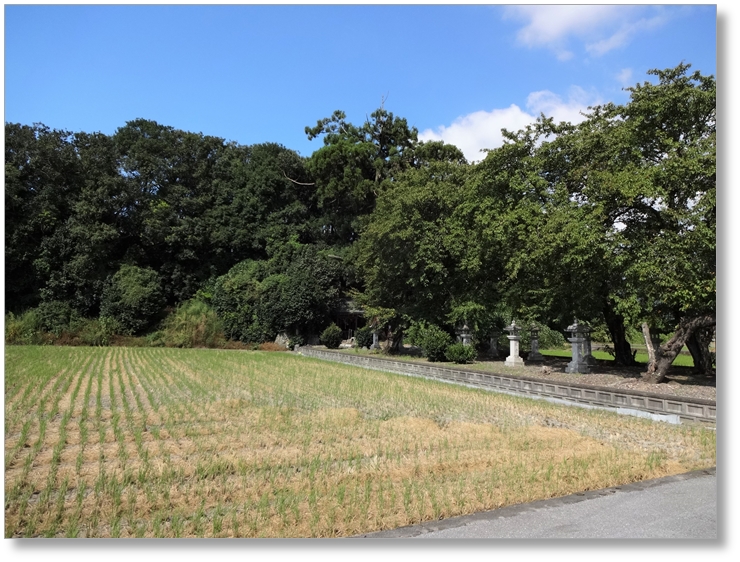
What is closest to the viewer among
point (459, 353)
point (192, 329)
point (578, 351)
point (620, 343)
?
point (578, 351)

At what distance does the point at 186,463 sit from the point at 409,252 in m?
19.7

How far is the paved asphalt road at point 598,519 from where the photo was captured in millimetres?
4500

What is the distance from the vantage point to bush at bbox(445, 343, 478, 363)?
2219 cm

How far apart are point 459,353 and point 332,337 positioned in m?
13.6

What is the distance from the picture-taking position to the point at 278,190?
1667 inches

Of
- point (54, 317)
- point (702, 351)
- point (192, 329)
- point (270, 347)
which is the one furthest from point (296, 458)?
point (54, 317)

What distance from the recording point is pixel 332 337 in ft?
113

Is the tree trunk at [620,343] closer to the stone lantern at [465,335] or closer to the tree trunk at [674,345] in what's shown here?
the stone lantern at [465,335]

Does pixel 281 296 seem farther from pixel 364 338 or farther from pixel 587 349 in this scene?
pixel 587 349

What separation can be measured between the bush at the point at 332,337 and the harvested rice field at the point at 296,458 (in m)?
20.7

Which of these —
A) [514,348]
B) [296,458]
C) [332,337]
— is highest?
[514,348]

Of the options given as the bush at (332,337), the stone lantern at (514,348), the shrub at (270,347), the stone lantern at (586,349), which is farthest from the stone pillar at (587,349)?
the shrub at (270,347)

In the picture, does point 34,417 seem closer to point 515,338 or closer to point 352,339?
point 515,338

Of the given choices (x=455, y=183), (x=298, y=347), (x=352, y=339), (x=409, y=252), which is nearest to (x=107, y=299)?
(x=298, y=347)
